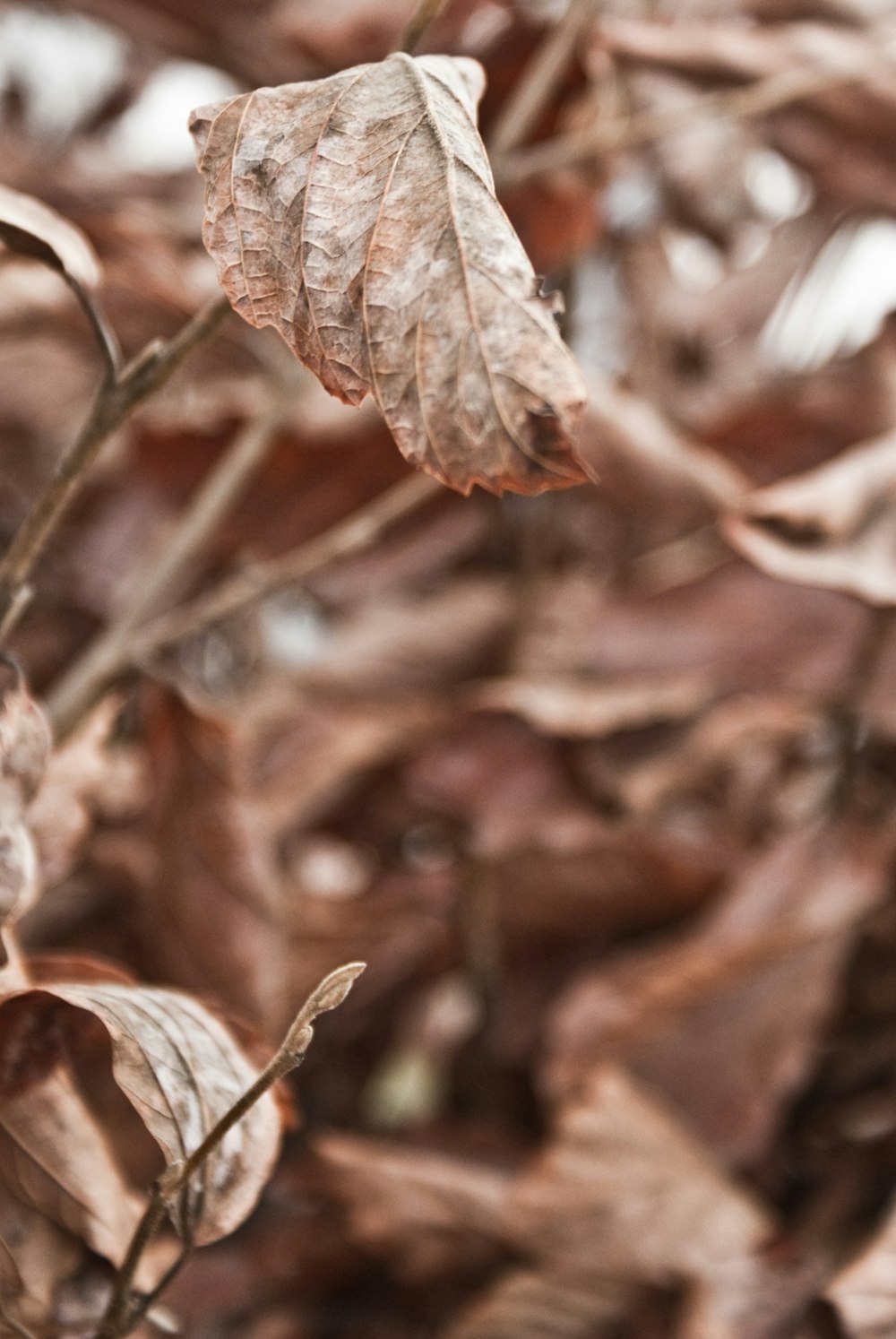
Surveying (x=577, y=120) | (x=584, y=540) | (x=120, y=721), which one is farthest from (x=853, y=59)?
(x=120, y=721)

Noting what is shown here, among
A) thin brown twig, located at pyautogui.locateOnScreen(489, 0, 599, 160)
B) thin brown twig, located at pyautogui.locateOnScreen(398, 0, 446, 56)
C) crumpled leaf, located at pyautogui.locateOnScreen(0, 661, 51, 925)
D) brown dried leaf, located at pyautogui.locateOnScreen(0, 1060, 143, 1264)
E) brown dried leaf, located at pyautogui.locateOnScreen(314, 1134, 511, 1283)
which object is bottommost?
brown dried leaf, located at pyautogui.locateOnScreen(314, 1134, 511, 1283)

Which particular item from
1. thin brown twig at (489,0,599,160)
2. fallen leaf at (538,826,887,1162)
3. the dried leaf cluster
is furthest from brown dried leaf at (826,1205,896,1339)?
thin brown twig at (489,0,599,160)

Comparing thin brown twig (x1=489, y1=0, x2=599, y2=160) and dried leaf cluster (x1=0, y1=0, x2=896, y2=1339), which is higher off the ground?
thin brown twig (x1=489, y1=0, x2=599, y2=160)

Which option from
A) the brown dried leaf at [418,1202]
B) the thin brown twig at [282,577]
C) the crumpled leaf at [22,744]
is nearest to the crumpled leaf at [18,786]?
the crumpled leaf at [22,744]

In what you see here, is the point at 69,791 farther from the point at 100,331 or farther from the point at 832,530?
the point at 832,530

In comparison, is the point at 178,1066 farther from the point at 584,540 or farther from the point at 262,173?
the point at 584,540

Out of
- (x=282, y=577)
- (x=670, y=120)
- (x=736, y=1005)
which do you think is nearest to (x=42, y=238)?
(x=282, y=577)

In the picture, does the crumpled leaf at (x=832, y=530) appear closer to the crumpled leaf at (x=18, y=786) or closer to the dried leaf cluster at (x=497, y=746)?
the dried leaf cluster at (x=497, y=746)

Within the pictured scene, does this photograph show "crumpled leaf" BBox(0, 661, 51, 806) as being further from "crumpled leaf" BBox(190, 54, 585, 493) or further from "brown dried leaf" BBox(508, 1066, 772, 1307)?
"brown dried leaf" BBox(508, 1066, 772, 1307)
